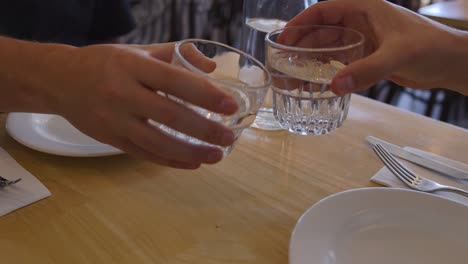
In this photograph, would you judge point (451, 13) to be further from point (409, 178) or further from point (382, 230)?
point (382, 230)

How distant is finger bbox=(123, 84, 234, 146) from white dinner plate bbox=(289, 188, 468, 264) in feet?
0.45

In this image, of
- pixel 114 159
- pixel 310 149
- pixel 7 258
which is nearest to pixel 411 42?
pixel 310 149

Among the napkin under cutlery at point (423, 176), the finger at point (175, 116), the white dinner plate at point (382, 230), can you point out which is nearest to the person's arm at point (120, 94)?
the finger at point (175, 116)

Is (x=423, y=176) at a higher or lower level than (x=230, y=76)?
lower

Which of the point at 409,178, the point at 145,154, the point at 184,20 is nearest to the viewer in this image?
the point at 145,154

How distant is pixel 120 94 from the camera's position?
0.44 metres

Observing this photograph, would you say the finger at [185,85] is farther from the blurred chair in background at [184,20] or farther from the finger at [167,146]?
the blurred chair in background at [184,20]

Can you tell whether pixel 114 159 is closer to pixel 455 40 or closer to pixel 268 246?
pixel 268 246

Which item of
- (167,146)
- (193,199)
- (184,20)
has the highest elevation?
(167,146)

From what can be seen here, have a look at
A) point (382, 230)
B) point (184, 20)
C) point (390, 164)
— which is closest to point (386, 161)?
point (390, 164)

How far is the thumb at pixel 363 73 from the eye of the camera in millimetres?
529

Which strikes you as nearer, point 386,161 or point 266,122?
point 386,161

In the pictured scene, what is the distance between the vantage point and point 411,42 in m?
0.61

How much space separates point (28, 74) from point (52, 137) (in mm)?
169
